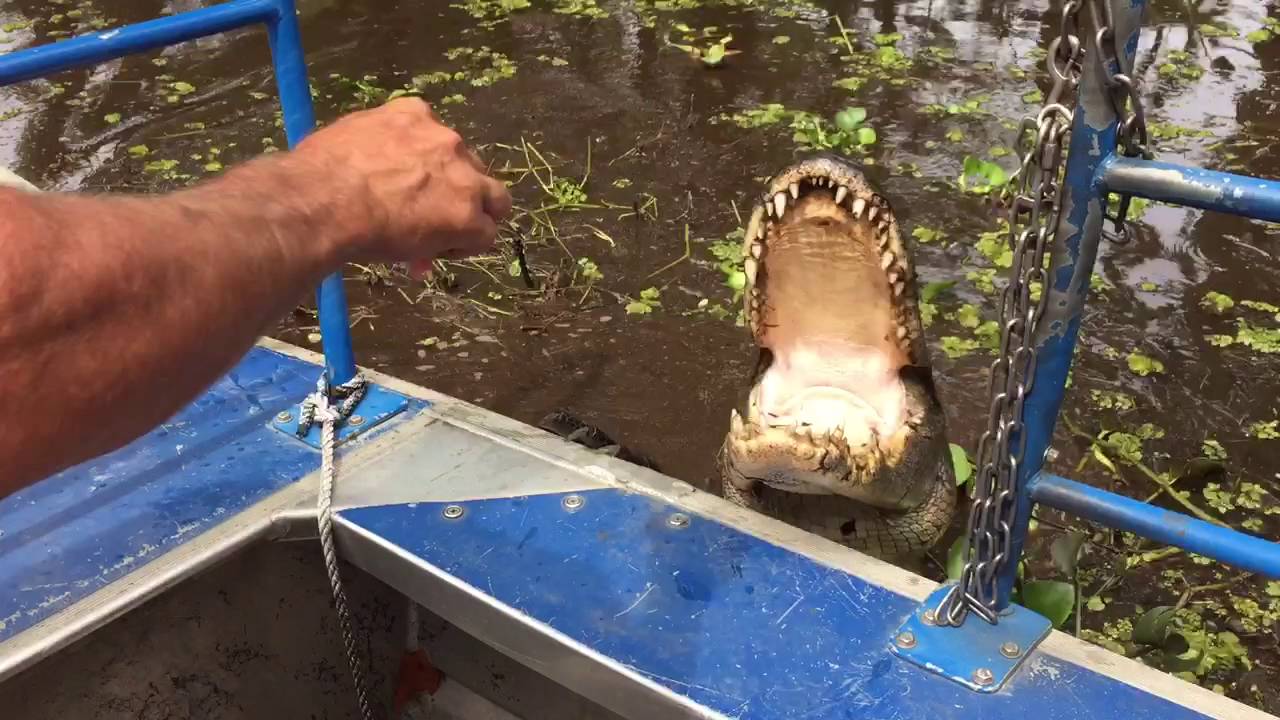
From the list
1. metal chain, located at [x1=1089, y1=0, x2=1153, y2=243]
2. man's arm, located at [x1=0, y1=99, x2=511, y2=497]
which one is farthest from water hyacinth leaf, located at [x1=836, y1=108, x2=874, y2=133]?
man's arm, located at [x1=0, y1=99, x2=511, y2=497]

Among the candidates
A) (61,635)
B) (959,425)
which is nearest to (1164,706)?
(61,635)

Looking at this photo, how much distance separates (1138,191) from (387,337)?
2.75 m

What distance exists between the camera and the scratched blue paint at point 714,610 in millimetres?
1279

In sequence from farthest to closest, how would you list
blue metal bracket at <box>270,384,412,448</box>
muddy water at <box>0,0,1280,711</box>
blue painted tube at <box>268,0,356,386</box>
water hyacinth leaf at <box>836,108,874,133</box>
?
water hyacinth leaf at <box>836,108,874,133</box>
muddy water at <box>0,0,1280,711</box>
blue metal bracket at <box>270,384,412,448</box>
blue painted tube at <box>268,0,356,386</box>

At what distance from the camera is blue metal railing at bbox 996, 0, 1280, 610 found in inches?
42.3

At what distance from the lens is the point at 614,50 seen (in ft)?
18.6

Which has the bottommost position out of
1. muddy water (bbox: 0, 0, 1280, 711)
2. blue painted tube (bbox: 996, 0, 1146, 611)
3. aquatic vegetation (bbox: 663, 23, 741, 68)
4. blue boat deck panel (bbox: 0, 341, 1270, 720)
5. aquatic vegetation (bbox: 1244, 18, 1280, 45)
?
muddy water (bbox: 0, 0, 1280, 711)

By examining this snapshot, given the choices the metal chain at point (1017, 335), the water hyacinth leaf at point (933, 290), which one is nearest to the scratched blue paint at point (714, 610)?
the metal chain at point (1017, 335)

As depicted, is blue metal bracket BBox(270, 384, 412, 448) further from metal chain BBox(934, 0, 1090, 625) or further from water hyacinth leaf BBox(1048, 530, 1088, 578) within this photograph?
water hyacinth leaf BBox(1048, 530, 1088, 578)

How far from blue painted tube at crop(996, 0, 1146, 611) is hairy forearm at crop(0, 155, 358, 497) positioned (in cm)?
80

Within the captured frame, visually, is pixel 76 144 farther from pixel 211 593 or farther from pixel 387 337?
pixel 211 593

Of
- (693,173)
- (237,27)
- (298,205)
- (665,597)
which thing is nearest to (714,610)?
(665,597)

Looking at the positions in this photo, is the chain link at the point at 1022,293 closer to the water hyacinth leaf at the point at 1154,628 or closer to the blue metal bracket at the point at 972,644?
the blue metal bracket at the point at 972,644

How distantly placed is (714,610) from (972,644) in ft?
1.09
